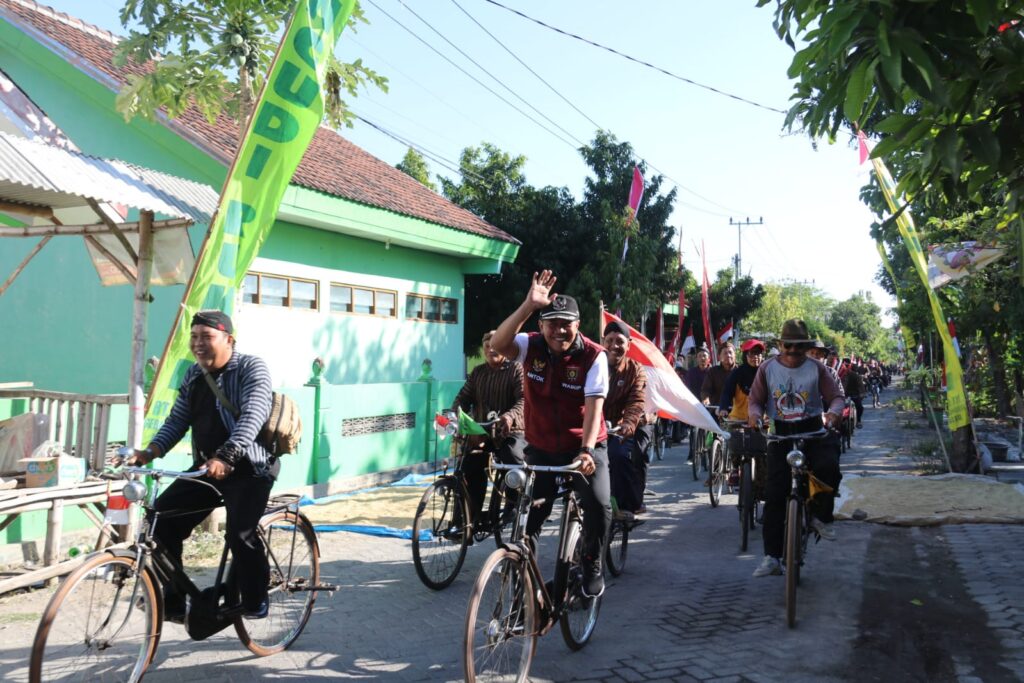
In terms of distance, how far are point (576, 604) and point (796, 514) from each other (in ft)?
6.13

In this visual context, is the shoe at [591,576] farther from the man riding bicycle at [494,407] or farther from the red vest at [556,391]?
the man riding bicycle at [494,407]

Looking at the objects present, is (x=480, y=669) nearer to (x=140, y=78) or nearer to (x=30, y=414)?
(x=30, y=414)

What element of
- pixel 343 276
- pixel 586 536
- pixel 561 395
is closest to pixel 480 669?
pixel 586 536

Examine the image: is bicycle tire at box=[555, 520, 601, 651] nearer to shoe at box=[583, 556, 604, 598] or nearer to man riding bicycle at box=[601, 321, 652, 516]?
shoe at box=[583, 556, 604, 598]

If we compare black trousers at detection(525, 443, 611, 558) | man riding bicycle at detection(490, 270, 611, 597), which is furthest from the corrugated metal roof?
black trousers at detection(525, 443, 611, 558)

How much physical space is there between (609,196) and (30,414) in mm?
15563

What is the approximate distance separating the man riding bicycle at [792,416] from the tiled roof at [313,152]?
729 centimetres

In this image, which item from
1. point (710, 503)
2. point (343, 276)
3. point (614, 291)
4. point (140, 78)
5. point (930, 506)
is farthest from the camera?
point (614, 291)

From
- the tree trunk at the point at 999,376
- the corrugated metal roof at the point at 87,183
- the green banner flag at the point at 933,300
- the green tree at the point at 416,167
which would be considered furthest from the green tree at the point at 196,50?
the green tree at the point at 416,167

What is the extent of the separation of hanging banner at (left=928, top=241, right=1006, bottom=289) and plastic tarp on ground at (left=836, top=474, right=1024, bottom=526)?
256cm

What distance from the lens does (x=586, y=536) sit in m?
4.81

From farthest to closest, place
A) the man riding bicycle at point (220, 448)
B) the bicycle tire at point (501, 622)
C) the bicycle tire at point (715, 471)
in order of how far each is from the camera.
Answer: the bicycle tire at point (715, 471) < the man riding bicycle at point (220, 448) < the bicycle tire at point (501, 622)

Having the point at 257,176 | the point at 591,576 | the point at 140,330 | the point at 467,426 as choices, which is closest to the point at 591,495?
the point at 591,576

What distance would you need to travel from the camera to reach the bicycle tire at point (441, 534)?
614 centimetres
